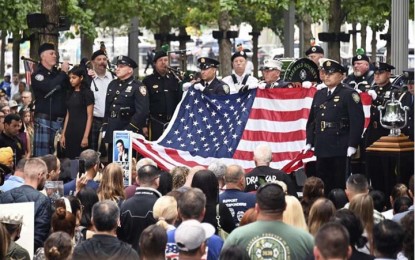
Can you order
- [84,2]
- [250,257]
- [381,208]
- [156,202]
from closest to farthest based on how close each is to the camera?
→ 1. [250,257]
2. [156,202]
3. [381,208]
4. [84,2]

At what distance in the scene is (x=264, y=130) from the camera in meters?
17.1

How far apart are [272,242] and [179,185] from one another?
11.3 feet

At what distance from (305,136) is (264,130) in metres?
0.63

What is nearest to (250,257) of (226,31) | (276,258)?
(276,258)

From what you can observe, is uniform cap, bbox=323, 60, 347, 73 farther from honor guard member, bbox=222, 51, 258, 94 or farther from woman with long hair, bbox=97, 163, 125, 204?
woman with long hair, bbox=97, 163, 125, 204

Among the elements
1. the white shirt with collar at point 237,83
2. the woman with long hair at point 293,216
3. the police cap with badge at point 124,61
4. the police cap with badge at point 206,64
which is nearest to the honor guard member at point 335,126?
the white shirt with collar at point 237,83

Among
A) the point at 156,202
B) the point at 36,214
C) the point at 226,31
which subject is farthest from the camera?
the point at 226,31

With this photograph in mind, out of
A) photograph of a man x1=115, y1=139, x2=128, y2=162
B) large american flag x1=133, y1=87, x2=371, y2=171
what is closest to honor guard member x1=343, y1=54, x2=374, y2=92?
large american flag x1=133, y1=87, x2=371, y2=171

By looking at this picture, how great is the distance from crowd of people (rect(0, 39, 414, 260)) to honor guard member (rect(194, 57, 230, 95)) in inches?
0.8

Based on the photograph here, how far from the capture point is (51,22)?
21141 millimetres

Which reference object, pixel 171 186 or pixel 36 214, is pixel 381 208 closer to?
pixel 171 186

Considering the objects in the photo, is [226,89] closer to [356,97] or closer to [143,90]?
[143,90]

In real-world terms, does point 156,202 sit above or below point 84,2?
below

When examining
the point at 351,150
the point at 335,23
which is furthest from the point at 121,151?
the point at 335,23
